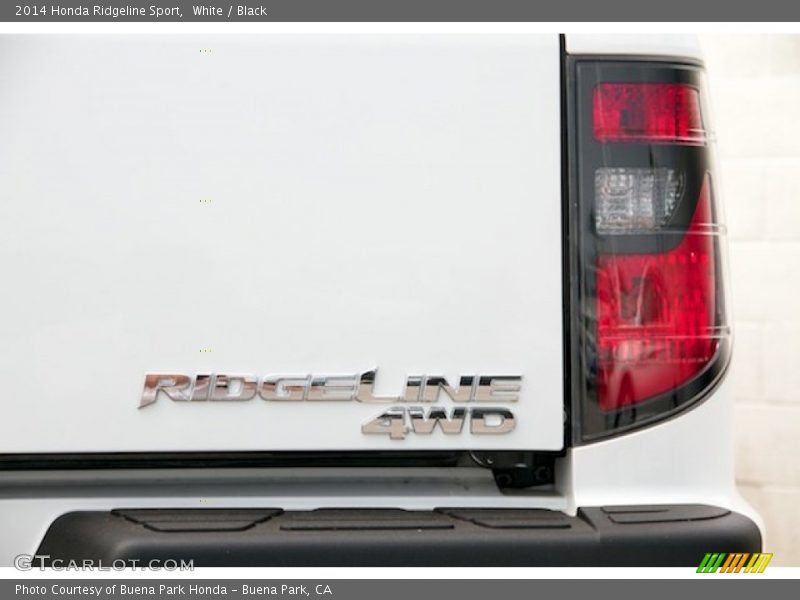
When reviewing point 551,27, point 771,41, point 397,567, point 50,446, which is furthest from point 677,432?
point 771,41

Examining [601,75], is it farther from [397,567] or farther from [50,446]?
[50,446]

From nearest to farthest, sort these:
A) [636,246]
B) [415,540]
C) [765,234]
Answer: [415,540], [636,246], [765,234]

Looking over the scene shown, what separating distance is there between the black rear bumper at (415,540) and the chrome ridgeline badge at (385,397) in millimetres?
163

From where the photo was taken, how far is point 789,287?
148 inches

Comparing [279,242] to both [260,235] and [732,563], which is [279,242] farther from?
[732,563]

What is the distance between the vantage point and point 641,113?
1791 mm

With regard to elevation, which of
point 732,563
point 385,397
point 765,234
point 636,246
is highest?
point 765,234

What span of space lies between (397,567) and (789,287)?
8.47 feet

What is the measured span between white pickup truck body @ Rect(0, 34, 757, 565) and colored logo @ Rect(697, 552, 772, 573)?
35cm

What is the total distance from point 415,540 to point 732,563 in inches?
21.3

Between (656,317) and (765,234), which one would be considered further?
(765,234)

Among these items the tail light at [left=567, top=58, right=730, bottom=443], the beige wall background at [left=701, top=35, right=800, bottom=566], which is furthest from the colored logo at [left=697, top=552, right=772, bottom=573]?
the beige wall background at [left=701, top=35, right=800, bottom=566]

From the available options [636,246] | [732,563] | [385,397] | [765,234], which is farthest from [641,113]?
[765,234]

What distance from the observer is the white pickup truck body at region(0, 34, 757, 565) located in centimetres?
171
